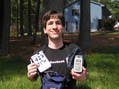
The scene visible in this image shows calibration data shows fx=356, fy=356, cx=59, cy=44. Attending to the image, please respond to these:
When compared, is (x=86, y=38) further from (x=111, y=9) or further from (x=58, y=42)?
(x=111, y=9)

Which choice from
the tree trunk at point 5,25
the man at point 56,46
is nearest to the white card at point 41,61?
the man at point 56,46

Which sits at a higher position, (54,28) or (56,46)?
(54,28)

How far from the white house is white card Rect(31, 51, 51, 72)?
2163 inches

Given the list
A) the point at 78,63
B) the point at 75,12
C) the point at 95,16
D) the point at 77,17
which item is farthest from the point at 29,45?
the point at 95,16

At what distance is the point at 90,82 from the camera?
288 inches

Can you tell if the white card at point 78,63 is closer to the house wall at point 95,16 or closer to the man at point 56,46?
the man at point 56,46

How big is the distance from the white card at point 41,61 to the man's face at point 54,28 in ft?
0.84

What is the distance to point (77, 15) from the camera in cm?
6122

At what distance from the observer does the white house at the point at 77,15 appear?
60.3 meters

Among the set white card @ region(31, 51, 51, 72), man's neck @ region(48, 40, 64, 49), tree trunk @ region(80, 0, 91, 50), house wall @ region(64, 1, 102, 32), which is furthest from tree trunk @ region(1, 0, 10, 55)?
house wall @ region(64, 1, 102, 32)

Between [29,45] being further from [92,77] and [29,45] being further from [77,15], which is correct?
[77,15]

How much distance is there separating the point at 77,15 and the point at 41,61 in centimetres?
5741

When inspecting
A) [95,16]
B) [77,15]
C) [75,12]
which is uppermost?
[75,12]

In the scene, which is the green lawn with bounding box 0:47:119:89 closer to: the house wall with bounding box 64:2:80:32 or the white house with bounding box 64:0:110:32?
the white house with bounding box 64:0:110:32
